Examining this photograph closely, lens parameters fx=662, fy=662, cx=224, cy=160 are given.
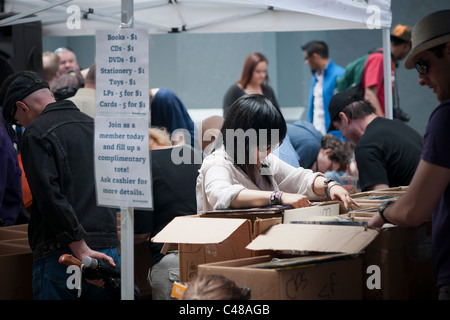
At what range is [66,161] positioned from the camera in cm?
310

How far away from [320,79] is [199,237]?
19.1 feet

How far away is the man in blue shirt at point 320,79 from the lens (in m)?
7.77

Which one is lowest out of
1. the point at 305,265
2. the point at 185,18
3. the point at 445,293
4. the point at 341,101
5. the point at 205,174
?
the point at 445,293

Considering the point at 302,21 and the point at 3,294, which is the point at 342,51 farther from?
the point at 3,294

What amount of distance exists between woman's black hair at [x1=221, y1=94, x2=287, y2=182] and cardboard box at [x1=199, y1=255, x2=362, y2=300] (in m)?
0.79

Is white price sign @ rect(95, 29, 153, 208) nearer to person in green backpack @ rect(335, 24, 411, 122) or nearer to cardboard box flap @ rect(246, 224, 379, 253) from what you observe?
cardboard box flap @ rect(246, 224, 379, 253)

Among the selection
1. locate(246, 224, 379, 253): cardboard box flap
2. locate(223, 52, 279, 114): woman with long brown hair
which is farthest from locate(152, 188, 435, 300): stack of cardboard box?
locate(223, 52, 279, 114): woman with long brown hair

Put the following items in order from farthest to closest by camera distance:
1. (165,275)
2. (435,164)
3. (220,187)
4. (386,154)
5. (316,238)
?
(386,154), (165,275), (220,187), (316,238), (435,164)

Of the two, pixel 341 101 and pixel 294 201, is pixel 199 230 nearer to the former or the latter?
pixel 294 201

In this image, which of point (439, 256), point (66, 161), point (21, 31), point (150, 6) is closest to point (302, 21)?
point (150, 6)

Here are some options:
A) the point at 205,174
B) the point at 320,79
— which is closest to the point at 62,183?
the point at 205,174

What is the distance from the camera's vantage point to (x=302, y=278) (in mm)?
2115

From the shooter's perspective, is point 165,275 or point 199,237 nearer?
→ point 199,237
